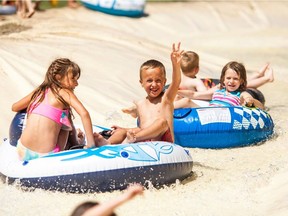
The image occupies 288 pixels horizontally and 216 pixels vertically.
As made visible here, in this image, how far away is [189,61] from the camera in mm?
8195

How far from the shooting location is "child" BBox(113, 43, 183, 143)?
5.91m

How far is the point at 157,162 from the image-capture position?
552 centimetres

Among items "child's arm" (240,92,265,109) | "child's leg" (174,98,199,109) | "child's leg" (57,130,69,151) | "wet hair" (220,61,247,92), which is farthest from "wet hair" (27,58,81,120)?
"child's arm" (240,92,265,109)

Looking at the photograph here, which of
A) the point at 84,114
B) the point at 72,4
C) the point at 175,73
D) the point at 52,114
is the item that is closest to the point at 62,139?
the point at 52,114

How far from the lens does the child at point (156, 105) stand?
19.4ft

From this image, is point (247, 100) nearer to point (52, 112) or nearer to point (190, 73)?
point (190, 73)

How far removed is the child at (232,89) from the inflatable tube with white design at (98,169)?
223 cm

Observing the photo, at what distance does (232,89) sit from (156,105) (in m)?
1.78

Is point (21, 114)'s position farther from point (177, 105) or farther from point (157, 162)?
point (177, 105)

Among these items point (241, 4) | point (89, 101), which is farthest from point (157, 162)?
point (241, 4)

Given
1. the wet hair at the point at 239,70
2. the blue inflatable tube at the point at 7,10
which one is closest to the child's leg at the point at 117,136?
the wet hair at the point at 239,70

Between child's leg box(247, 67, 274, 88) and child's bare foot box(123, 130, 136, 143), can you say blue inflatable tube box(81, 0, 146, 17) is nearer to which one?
child's leg box(247, 67, 274, 88)

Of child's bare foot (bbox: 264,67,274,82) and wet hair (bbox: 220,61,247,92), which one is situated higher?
wet hair (bbox: 220,61,247,92)

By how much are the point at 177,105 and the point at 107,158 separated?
228 centimetres
